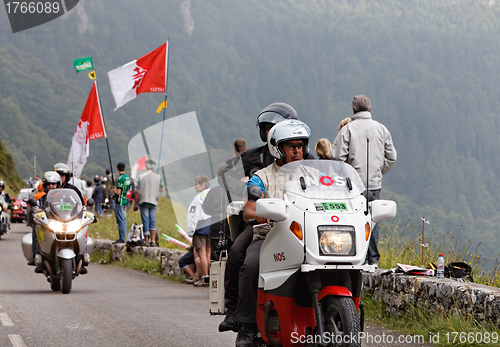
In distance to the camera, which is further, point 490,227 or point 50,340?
point 490,227

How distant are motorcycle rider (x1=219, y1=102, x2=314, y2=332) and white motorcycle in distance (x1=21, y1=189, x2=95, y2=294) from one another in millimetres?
5310

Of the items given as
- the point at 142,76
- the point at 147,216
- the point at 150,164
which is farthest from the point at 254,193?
the point at 142,76

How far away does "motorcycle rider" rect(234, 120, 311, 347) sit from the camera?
17.4 ft

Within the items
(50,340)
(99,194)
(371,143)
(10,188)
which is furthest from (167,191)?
(10,188)

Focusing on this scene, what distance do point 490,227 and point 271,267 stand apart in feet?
618

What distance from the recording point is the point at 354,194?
4879 millimetres

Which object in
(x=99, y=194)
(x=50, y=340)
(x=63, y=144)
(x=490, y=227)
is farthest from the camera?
(x=63, y=144)

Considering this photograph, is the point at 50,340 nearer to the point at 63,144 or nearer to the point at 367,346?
the point at 367,346

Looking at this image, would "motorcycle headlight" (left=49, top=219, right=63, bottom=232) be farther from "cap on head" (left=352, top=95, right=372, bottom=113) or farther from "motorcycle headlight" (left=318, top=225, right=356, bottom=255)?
"motorcycle headlight" (left=318, top=225, right=356, bottom=255)

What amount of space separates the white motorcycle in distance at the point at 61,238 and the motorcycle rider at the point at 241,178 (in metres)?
5.31

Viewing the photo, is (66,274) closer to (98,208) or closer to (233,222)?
(233,222)

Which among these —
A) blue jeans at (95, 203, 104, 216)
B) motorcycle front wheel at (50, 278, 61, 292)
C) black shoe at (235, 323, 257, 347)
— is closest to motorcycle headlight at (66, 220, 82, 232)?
motorcycle front wheel at (50, 278, 61, 292)

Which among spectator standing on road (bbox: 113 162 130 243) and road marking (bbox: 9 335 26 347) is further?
spectator standing on road (bbox: 113 162 130 243)

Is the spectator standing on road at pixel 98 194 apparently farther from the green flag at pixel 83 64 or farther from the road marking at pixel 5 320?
the road marking at pixel 5 320
